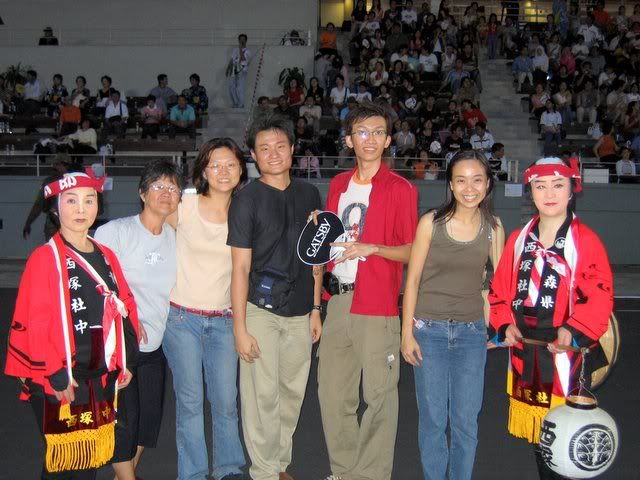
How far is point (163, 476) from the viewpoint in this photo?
16.4 ft

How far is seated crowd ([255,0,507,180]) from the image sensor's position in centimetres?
1568

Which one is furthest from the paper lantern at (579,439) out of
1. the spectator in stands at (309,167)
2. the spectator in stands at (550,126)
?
the spectator in stands at (550,126)

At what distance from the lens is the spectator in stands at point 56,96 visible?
726 inches

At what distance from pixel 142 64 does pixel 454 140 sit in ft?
29.3

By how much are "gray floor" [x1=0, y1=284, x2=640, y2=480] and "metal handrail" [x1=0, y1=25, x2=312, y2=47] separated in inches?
620

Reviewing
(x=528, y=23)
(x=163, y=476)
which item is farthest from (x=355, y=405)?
(x=528, y=23)

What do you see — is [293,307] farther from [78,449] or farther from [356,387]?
[78,449]

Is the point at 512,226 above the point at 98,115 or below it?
below

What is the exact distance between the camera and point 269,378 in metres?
4.54

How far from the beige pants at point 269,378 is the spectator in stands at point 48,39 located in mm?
18000

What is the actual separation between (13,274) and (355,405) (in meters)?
10.1

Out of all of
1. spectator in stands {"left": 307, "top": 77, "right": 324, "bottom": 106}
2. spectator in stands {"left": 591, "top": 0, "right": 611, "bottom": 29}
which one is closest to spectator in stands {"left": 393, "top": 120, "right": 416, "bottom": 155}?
spectator in stands {"left": 307, "top": 77, "right": 324, "bottom": 106}

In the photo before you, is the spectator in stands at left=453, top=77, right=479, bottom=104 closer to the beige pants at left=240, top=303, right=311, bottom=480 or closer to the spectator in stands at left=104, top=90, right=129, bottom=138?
the spectator in stands at left=104, top=90, right=129, bottom=138

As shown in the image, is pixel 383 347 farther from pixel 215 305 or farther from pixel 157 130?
pixel 157 130
